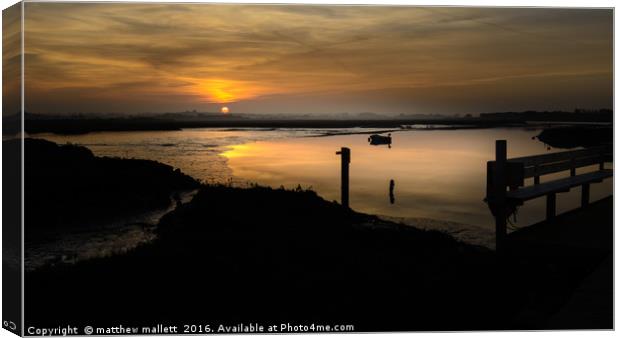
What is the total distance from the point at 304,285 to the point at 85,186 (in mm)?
10233

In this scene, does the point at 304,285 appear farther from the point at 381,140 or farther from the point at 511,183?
the point at 381,140

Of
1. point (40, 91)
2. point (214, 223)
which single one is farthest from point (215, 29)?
point (214, 223)

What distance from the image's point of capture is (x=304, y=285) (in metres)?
8.09

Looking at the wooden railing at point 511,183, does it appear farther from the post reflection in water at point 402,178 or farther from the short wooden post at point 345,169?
the post reflection in water at point 402,178

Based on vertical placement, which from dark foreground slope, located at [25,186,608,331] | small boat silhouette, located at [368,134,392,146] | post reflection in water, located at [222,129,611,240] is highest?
small boat silhouette, located at [368,134,392,146]

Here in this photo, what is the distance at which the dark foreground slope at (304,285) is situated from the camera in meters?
7.08

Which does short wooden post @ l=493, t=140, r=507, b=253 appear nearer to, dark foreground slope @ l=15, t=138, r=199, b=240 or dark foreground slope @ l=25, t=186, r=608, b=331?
dark foreground slope @ l=25, t=186, r=608, b=331

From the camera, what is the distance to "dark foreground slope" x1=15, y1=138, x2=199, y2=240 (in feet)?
44.6

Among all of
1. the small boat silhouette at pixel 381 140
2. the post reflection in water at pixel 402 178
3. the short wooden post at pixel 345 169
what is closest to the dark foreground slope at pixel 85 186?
the post reflection in water at pixel 402 178

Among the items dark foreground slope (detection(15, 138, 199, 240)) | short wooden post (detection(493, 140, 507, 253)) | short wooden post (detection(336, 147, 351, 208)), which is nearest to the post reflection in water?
dark foreground slope (detection(15, 138, 199, 240))

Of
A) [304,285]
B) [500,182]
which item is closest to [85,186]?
[304,285]

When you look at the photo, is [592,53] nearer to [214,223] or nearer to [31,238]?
[214,223]

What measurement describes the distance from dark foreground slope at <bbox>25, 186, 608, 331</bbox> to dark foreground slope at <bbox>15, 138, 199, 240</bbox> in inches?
147

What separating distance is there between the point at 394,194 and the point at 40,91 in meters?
14.0
